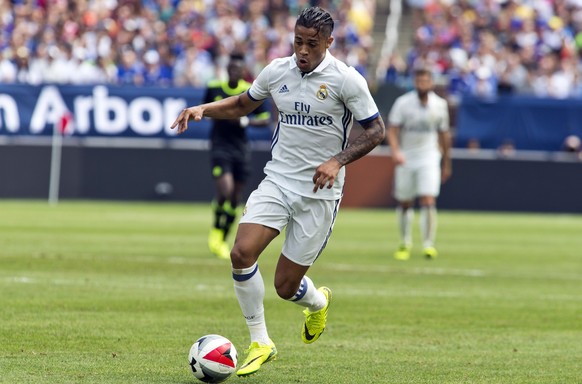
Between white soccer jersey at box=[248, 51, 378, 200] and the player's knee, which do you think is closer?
the player's knee

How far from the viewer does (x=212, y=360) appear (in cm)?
823

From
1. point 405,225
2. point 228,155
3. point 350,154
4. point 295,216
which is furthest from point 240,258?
point 405,225

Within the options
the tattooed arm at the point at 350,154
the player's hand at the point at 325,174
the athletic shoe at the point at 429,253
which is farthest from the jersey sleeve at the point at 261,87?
the athletic shoe at the point at 429,253

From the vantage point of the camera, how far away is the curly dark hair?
28.7 feet

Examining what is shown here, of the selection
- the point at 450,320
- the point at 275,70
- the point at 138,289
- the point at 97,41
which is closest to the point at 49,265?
the point at 138,289

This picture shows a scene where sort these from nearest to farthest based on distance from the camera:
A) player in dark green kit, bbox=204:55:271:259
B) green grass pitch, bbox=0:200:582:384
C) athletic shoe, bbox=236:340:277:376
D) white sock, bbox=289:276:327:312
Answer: athletic shoe, bbox=236:340:277:376 → green grass pitch, bbox=0:200:582:384 → white sock, bbox=289:276:327:312 → player in dark green kit, bbox=204:55:271:259

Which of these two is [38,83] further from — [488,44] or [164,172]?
[488,44]

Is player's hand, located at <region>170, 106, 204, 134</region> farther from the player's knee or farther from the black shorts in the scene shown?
the black shorts

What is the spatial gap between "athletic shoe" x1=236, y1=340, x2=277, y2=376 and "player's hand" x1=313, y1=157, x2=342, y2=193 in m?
1.13

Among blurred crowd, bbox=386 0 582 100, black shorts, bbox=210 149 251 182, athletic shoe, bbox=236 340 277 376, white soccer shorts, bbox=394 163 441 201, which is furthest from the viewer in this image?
blurred crowd, bbox=386 0 582 100

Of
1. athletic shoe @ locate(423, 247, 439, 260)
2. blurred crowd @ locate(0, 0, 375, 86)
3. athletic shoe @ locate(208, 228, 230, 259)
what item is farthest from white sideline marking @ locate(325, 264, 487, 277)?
blurred crowd @ locate(0, 0, 375, 86)

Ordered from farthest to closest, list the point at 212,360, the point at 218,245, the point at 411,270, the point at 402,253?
the point at 402,253 < the point at 218,245 < the point at 411,270 < the point at 212,360

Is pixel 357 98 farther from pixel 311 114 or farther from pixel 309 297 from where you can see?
pixel 309 297

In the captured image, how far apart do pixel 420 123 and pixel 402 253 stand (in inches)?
75.7
